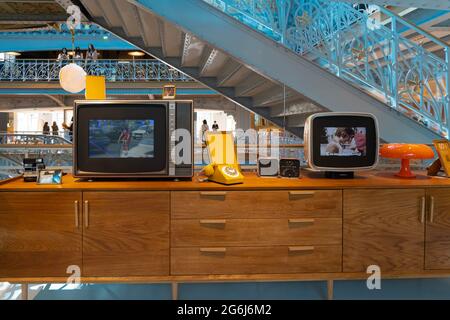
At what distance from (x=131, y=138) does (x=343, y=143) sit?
1.14 m

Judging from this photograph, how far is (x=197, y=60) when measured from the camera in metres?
3.93

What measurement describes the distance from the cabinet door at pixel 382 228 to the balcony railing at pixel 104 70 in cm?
556

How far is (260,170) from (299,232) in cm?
44

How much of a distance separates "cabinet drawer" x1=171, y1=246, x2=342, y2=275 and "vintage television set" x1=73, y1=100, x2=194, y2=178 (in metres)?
0.47

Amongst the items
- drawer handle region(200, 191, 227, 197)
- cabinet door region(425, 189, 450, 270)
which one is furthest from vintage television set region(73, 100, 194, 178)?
cabinet door region(425, 189, 450, 270)

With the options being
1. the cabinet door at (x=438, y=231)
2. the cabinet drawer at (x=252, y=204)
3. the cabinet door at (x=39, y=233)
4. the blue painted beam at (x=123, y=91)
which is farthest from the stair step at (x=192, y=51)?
the cabinet door at (x=438, y=231)

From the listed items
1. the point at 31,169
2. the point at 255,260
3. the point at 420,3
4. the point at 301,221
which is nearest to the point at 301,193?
the point at 301,221

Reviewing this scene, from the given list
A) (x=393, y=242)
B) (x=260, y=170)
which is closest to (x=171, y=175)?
(x=260, y=170)

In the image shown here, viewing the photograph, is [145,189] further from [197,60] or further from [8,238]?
[197,60]

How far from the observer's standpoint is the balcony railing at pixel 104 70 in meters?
7.70

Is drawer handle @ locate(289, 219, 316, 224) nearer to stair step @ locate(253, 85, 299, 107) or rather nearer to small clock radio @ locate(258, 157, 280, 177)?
small clock radio @ locate(258, 157, 280, 177)

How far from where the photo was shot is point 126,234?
1737 mm

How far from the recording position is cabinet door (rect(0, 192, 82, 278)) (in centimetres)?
170

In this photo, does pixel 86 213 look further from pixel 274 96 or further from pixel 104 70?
pixel 104 70
